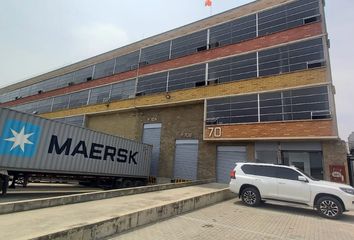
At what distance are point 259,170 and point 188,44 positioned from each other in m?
16.8

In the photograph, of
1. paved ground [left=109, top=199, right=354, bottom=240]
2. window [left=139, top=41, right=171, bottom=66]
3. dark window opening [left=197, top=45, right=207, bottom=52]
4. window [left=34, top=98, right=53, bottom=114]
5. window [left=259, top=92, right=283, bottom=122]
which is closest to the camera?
paved ground [left=109, top=199, right=354, bottom=240]

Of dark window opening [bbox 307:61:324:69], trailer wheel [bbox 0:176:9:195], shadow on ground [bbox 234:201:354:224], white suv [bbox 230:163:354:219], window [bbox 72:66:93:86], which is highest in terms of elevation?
window [bbox 72:66:93:86]

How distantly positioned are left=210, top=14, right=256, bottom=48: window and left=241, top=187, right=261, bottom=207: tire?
14.0 meters

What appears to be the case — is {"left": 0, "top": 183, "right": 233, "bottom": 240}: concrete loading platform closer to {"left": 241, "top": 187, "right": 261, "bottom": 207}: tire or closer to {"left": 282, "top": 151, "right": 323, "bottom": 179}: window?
{"left": 241, "top": 187, "right": 261, "bottom": 207}: tire

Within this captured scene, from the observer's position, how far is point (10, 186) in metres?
12.6

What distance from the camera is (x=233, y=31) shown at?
22.4 metres

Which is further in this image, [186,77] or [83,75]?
[83,75]

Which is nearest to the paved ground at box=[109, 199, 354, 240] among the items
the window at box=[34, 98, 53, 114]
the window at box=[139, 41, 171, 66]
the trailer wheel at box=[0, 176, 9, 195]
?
the trailer wheel at box=[0, 176, 9, 195]

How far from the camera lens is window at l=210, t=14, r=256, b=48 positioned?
21484mm

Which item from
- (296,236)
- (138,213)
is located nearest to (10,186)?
(138,213)

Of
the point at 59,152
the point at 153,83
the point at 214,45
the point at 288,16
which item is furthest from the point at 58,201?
the point at 288,16

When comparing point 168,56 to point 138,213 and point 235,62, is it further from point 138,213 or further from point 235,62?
point 138,213

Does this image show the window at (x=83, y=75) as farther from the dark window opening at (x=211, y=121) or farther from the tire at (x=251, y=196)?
the tire at (x=251, y=196)

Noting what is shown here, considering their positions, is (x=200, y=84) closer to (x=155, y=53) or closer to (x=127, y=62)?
(x=155, y=53)
